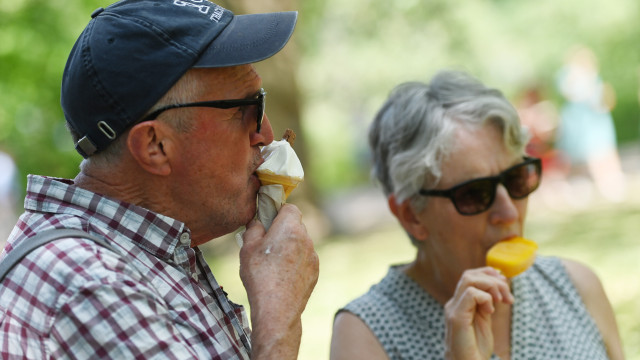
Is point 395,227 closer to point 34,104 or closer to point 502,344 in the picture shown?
point 34,104

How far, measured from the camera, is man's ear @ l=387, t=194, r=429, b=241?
2762mm

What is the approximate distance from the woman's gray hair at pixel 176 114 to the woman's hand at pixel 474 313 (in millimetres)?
1087

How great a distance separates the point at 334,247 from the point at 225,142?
834 centimetres

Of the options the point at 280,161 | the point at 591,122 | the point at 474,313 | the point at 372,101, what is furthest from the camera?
the point at 372,101

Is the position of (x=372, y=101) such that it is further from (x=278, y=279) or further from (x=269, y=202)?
(x=278, y=279)

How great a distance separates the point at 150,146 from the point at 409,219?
137 cm

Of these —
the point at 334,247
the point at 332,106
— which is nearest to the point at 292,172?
the point at 334,247

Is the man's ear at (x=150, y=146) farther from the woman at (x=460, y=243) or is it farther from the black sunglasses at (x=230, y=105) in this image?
the woman at (x=460, y=243)

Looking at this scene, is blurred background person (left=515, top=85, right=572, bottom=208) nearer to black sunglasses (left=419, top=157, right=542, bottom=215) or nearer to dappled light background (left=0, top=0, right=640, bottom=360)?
dappled light background (left=0, top=0, right=640, bottom=360)

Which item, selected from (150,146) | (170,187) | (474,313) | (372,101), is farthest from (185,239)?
(372,101)

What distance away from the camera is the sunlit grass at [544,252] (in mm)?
6141

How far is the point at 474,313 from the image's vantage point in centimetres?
234

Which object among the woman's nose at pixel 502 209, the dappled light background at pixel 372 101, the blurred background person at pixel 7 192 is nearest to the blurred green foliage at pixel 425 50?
the dappled light background at pixel 372 101

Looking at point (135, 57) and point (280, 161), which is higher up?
point (135, 57)
